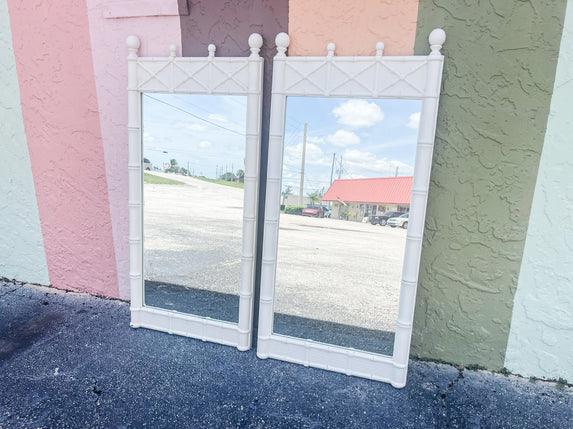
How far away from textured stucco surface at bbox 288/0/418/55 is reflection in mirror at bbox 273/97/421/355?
380 millimetres

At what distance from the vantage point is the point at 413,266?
82.0 inches

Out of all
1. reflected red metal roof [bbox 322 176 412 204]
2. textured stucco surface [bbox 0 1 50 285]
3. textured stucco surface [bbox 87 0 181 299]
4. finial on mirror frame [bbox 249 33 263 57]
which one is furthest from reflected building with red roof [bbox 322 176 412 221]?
textured stucco surface [bbox 0 1 50 285]

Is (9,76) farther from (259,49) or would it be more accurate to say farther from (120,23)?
(259,49)

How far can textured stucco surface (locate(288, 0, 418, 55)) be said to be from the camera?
204 cm

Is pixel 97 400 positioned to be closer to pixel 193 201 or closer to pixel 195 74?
pixel 193 201

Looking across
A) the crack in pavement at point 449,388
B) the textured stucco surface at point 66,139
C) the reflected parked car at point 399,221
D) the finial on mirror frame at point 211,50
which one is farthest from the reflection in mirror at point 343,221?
the textured stucco surface at point 66,139

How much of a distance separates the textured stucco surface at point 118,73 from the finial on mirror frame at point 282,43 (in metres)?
0.84

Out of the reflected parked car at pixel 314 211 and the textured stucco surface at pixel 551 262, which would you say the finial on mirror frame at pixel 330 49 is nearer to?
the reflected parked car at pixel 314 211

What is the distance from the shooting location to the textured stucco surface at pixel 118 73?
2.44 meters

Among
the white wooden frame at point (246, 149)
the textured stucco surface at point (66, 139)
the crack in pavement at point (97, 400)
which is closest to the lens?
the crack in pavement at point (97, 400)

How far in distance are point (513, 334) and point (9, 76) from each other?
4.69 meters

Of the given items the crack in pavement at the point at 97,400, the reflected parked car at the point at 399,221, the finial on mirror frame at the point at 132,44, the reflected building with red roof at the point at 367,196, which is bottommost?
the crack in pavement at the point at 97,400

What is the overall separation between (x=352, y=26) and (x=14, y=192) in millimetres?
3443

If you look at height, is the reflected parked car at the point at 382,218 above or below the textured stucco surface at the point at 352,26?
below
